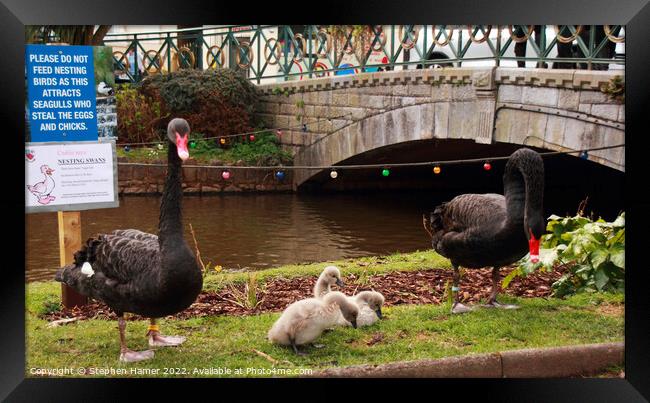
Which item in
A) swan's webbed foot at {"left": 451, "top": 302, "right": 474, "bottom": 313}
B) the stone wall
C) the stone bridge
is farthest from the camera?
the stone bridge

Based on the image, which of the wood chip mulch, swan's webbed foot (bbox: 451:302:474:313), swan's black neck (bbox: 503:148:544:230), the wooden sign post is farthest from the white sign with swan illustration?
swan's black neck (bbox: 503:148:544:230)

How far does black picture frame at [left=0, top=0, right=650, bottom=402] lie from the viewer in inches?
209

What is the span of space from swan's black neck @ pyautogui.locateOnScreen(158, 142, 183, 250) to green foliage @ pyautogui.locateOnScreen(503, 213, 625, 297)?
2921 mm

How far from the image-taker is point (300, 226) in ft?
30.4

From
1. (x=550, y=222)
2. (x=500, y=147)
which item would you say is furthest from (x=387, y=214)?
(x=550, y=222)

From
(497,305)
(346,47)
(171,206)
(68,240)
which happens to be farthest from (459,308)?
(346,47)

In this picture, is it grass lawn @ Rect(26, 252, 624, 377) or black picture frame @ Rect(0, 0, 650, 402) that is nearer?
black picture frame @ Rect(0, 0, 650, 402)

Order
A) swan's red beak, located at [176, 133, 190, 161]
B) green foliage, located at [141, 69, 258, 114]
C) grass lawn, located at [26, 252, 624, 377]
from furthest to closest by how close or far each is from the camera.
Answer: green foliage, located at [141, 69, 258, 114] → grass lawn, located at [26, 252, 624, 377] → swan's red beak, located at [176, 133, 190, 161]

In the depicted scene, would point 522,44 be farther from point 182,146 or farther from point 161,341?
point 161,341

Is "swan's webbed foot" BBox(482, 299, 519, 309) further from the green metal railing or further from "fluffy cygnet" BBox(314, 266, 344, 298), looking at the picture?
the green metal railing

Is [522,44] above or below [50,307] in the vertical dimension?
above

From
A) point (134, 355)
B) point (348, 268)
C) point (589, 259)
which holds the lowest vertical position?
point (134, 355)

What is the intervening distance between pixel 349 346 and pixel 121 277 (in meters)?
1.72

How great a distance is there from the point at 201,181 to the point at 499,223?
3.81 meters
